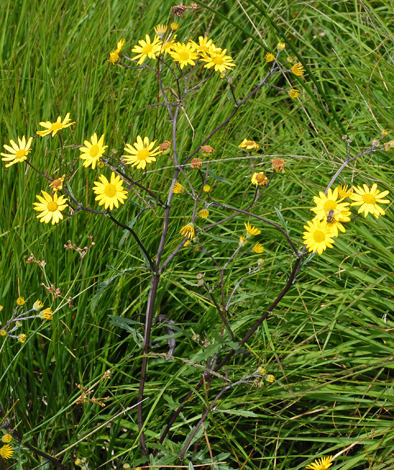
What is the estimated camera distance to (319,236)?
139 cm

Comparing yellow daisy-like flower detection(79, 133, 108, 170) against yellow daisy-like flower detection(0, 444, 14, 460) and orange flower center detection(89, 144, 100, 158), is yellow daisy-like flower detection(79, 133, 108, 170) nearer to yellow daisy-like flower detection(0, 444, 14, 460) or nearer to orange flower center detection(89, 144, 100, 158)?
orange flower center detection(89, 144, 100, 158)

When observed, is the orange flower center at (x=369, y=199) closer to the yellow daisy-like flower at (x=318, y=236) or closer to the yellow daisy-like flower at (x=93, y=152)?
the yellow daisy-like flower at (x=318, y=236)

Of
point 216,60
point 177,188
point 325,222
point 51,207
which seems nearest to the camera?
point 325,222

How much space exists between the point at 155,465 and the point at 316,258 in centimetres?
116

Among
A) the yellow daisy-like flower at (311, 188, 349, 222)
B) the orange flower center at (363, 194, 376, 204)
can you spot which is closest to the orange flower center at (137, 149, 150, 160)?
the yellow daisy-like flower at (311, 188, 349, 222)

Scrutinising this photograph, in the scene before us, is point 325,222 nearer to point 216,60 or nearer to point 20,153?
point 216,60

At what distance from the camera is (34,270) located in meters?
1.99

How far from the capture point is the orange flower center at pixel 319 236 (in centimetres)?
138

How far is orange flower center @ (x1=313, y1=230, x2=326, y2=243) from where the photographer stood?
4.52 ft

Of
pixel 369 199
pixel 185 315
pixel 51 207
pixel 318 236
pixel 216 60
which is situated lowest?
pixel 185 315

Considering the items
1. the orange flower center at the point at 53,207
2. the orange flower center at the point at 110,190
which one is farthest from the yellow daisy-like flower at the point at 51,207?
the orange flower center at the point at 110,190

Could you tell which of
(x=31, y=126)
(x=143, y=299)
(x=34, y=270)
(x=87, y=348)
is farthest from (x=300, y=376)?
(x=31, y=126)

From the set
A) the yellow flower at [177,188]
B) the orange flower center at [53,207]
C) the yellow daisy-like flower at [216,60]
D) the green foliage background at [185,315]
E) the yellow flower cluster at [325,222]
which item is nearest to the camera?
the yellow flower cluster at [325,222]

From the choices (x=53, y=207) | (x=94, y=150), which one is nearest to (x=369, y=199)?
(x=94, y=150)
